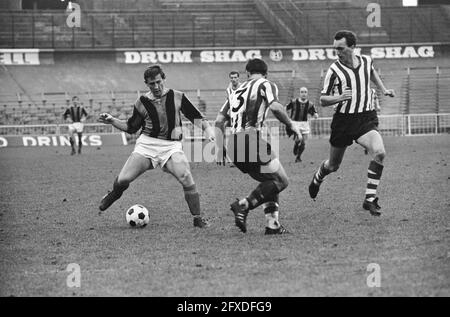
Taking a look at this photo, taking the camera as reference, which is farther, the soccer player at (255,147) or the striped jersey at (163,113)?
the striped jersey at (163,113)

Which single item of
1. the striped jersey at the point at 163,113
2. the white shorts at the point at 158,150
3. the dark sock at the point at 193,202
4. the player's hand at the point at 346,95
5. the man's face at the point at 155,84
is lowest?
the dark sock at the point at 193,202

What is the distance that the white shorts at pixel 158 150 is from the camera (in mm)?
9531

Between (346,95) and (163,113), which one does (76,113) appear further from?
(346,95)

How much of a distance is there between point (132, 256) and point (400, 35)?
37.3m

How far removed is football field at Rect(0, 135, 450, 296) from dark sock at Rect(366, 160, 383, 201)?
293 mm

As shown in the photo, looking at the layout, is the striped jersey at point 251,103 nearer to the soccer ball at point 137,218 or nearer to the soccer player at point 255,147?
the soccer player at point 255,147

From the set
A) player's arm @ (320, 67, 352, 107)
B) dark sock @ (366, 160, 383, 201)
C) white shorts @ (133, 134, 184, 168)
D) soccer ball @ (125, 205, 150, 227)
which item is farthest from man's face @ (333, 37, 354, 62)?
soccer ball @ (125, 205, 150, 227)

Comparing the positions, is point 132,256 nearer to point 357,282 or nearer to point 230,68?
point 357,282

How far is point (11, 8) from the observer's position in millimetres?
42062

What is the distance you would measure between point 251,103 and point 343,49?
2207 mm

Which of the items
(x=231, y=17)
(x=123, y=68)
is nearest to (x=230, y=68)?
(x=231, y=17)

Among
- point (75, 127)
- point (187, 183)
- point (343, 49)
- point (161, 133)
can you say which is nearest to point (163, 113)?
point (161, 133)

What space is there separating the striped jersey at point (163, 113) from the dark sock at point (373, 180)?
226 cm

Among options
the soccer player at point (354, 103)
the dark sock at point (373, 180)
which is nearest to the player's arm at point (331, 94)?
the soccer player at point (354, 103)
